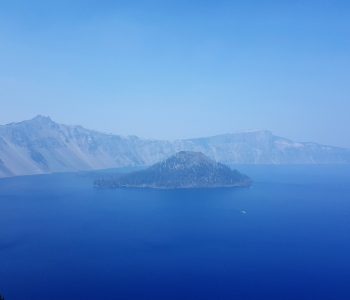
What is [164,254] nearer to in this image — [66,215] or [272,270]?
[272,270]

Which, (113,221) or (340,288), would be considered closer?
(340,288)

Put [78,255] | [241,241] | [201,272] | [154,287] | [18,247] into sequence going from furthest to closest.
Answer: [241,241]
[18,247]
[78,255]
[201,272]
[154,287]

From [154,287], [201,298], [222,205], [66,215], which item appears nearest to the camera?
[201,298]

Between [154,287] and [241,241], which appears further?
[241,241]

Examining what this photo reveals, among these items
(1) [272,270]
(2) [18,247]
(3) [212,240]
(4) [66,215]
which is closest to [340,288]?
(1) [272,270]

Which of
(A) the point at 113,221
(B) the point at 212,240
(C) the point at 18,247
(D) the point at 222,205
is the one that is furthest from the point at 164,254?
(D) the point at 222,205

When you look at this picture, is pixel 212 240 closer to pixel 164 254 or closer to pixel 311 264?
pixel 164 254
